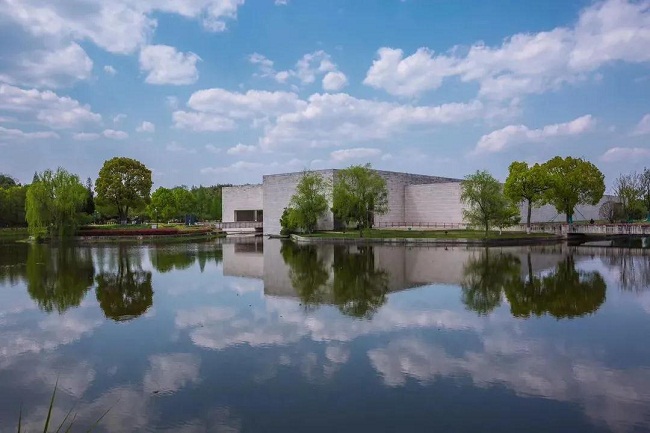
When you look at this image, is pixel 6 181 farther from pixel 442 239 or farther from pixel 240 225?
pixel 442 239

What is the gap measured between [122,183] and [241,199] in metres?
17.2

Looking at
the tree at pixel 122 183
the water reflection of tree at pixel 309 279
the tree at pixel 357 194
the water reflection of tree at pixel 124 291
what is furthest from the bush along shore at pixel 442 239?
the tree at pixel 122 183

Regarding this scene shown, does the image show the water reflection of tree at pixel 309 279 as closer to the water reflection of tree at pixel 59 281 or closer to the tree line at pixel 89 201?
the water reflection of tree at pixel 59 281

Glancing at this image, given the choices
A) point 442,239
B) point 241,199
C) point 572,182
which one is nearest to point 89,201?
point 241,199

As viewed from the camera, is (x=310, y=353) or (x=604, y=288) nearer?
(x=310, y=353)

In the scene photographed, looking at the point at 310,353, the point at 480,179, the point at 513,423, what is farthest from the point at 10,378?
the point at 480,179

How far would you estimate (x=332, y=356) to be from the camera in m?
9.21

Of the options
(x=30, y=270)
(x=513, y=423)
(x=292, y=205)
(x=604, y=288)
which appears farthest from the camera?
(x=292, y=205)

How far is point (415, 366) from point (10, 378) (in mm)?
7092

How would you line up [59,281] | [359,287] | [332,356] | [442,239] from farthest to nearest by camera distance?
[442,239] < [59,281] < [359,287] < [332,356]

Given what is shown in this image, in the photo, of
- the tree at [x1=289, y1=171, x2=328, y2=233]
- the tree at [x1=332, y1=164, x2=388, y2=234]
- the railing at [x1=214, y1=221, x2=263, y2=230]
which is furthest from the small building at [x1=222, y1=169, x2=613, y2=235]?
the tree at [x1=332, y1=164, x2=388, y2=234]

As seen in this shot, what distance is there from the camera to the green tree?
159ft

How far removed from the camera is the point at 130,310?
1408cm

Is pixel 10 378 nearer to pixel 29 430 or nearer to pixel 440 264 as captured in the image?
pixel 29 430
